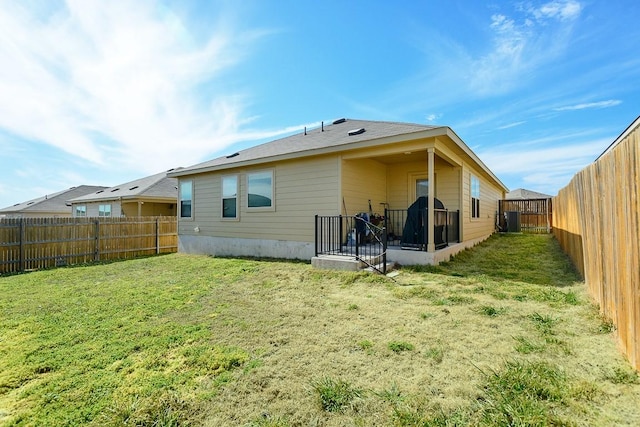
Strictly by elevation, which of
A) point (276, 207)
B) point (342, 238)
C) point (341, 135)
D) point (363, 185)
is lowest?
point (342, 238)

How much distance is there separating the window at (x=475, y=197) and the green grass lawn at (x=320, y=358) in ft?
Answer: 16.3

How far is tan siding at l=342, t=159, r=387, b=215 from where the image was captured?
7.70m

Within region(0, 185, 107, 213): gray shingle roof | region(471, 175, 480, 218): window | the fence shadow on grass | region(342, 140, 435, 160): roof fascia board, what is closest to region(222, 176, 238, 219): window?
region(342, 140, 435, 160): roof fascia board

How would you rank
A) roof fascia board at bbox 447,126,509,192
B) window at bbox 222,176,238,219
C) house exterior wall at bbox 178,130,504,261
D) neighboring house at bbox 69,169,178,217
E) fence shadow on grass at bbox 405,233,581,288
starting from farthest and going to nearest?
neighboring house at bbox 69,169,178,217 < window at bbox 222,176,238,219 < house exterior wall at bbox 178,130,504,261 < roof fascia board at bbox 447,126,509,192 < fence shadow on grass at bbox 405,233,581,288

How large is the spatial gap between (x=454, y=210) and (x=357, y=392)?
744 centimetres

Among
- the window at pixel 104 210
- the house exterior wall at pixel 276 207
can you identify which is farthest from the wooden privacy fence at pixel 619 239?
the window at pixel 104 210

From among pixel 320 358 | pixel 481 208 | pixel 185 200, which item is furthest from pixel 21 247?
pixel 481 208

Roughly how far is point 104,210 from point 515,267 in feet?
70.2

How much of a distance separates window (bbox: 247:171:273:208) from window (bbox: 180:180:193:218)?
10.8 ft

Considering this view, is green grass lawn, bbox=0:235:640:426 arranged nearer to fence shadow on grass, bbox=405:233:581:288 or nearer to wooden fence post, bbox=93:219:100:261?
fence shadow on grass, bbox=405:233:581:288

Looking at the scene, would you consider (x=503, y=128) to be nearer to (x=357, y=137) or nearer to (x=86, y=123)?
(x=357, y=137)

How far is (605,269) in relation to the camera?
311 centimetres

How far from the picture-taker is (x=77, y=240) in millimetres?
9539

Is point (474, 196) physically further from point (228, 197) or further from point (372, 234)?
point (228, 197)
